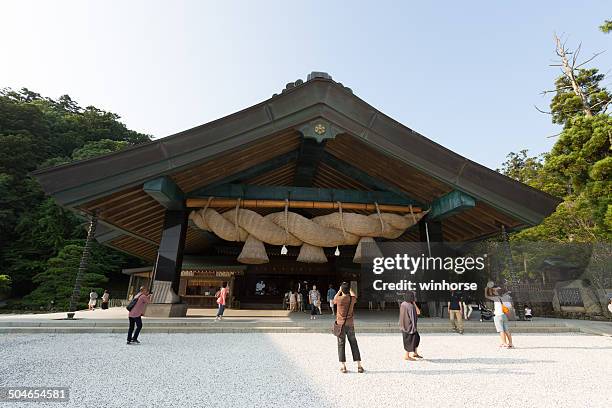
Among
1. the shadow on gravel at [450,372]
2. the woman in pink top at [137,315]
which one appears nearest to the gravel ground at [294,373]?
the shadow on gravel at [450,372]

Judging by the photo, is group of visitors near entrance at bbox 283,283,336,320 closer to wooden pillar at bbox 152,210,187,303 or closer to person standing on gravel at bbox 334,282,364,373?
wooden pillar at bbox 152,210,187,303

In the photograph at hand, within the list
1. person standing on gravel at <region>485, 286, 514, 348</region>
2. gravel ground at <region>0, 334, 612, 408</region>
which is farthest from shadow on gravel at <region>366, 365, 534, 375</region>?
person standing on gravel at <region>485, 286, 514, 348</region>

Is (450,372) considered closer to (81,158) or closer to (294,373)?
(294,373)

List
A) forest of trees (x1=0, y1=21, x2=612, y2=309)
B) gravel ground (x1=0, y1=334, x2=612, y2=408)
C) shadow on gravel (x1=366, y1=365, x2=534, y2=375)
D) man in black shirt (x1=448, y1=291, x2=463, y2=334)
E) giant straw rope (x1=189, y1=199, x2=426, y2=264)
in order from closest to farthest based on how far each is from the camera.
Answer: gravel ground (x1=0, y1=334, x2=612, y2=408) < shadow on gravel (x1=366, y1=365, x2=534, y2=375) < man in black shirt (x1=448, y1=291, x2=463, y2=334) < giant straw rope (x1=189, y1=199, x2=426, y2=264) < forest of trees (x1=0, y1=21, x2=612, y2=309)

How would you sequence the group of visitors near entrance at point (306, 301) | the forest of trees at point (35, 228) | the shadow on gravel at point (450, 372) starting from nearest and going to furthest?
the shadow on gravel at point (450, 372)
the group of visitors near entrance at point (306, 301)
the forest of trees at point (35, 228)

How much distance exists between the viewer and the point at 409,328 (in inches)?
188

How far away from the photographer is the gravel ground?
3.10 m

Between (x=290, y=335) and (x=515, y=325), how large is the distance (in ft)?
20.9

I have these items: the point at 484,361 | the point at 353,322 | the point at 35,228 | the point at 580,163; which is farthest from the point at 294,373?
the point at 35,228

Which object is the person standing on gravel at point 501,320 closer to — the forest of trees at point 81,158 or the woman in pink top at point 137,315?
the woman in pink top at point 137,315

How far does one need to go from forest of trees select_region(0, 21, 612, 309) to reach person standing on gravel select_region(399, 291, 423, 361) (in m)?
13.3

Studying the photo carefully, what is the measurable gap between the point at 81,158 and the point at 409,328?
42.1 meters

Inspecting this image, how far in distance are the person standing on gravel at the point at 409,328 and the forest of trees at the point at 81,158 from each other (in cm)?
1334

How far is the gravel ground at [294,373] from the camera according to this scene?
3.10m
